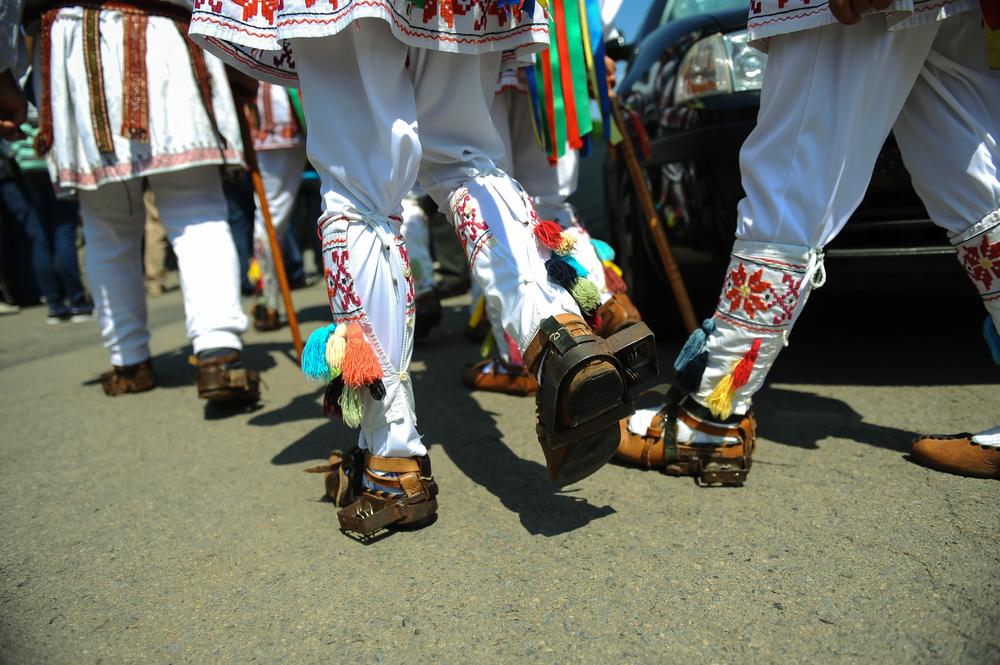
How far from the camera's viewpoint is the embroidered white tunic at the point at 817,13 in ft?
4.67

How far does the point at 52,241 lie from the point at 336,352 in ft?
17.4

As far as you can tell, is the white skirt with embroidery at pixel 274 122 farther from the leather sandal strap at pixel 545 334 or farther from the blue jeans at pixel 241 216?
the leather sandal strap at pixel 545 334

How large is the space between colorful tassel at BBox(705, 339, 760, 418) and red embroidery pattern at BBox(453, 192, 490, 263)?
66 cm

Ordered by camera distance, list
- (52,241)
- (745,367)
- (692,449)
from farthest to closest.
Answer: (52,241), (692,449), (745,367)

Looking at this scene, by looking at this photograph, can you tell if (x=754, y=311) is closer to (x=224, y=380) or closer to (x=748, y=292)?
(x=748, y=292)

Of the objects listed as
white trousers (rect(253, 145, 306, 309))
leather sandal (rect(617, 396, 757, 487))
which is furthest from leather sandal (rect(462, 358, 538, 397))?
white trousers (rect(253, 145, 306, 309))

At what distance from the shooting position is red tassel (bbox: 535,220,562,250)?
5.23 feet

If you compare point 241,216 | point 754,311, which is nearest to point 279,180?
point 241,216

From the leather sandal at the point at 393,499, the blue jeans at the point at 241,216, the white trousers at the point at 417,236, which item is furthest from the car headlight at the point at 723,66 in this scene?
the blue jeans at the point at 241,216

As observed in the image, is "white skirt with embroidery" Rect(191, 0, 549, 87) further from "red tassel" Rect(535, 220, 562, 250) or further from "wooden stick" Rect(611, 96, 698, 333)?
"wooden stick" Rect(611, 96, 698, 333)

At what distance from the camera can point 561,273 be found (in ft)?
5.17

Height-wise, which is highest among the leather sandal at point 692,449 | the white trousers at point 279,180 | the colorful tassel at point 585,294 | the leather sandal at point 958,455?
the white trousers at point 279,180

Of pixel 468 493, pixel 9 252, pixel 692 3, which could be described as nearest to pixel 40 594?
pixel 468 493

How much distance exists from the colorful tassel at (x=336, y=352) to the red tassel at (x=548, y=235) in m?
0.47
